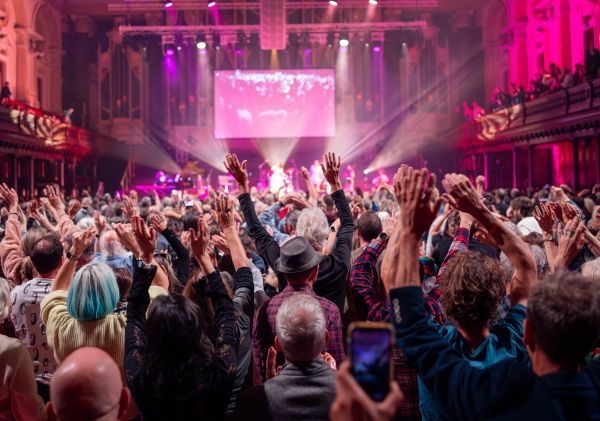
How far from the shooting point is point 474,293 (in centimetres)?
197

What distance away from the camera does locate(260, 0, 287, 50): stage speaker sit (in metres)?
17.3

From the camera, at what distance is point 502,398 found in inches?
54.7

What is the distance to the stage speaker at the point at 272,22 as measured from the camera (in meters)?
17.3

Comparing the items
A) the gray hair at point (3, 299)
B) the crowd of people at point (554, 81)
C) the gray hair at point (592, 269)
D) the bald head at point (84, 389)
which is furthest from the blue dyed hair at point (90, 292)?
the crowd of people at point (554, 81)

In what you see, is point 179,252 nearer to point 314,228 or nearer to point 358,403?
point 314,228

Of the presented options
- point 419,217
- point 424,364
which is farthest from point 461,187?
point 424,364

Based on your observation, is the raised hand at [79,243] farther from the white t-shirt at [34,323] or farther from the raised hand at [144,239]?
the raised hand at [144,239]

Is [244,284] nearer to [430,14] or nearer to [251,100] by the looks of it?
[251,100]

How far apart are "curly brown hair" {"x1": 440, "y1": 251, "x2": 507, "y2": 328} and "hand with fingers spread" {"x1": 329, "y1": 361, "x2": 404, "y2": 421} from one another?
3.18 feet

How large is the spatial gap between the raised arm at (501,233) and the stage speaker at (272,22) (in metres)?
16.1

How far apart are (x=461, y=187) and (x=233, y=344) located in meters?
0.92

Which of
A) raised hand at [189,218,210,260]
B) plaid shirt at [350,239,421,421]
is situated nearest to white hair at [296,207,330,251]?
plaid shirt at [350,239,421,421]

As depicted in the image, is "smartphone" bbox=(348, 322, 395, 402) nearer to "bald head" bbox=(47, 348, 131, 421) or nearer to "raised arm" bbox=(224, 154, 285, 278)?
"bald head" bbox=(47, 348, 131, 421)

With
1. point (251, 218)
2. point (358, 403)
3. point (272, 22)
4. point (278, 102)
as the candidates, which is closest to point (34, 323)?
point (251, 218)
